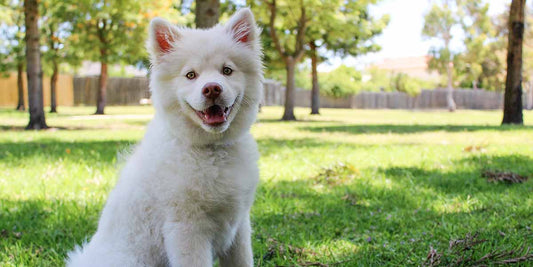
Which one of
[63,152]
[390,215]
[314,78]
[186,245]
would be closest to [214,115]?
[186,245]

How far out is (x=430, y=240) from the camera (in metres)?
3.36

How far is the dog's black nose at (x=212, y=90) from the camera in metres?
2.15

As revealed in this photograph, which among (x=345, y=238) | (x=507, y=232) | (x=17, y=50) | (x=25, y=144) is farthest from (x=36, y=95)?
(x=17, y=50)

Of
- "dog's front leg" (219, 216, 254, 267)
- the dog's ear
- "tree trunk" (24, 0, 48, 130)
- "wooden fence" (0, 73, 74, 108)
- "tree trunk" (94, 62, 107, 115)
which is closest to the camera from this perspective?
the dog's ear

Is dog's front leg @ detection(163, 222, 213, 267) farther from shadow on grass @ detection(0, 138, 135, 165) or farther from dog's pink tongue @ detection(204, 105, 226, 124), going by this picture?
shadow on grass @ detection(0, 138, 135, 165)

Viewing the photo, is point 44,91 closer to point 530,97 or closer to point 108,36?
point 108,36

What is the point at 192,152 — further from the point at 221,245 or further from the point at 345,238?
the point at 345,238

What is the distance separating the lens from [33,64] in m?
12.1

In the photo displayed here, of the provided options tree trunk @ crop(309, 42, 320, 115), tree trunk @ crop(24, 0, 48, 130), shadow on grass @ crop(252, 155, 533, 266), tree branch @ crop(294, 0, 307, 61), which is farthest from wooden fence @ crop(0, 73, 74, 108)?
shadow on grass @ crop(252, 155, 533, 266)

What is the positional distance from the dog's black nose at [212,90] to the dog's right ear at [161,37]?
369mm

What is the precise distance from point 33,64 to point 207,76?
11.6m

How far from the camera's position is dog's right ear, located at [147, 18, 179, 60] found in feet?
7.77

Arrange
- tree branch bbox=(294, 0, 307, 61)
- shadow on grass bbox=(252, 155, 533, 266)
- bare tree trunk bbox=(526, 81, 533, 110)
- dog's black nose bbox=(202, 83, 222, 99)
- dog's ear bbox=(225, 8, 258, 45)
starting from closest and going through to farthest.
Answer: dog's black nose bbox=(202, 83, 222, 99)
dog's ear bbox=(225, 8, 258, 45)
shadow on grass bbox=(252, 155, 533, 266)
tree branch bbox=(294, 0, 307, 61)
bare tree trunk bbox=(526, 81, 533, 110)

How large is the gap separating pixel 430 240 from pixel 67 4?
2096 cm
